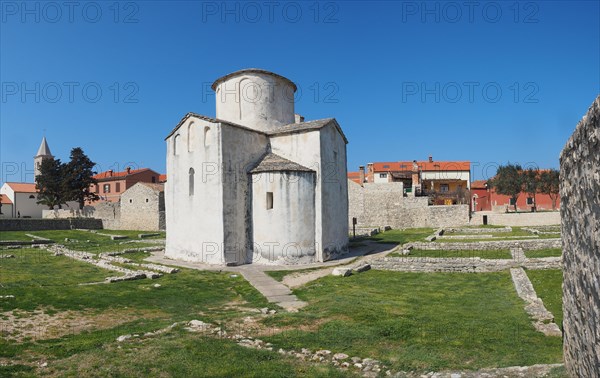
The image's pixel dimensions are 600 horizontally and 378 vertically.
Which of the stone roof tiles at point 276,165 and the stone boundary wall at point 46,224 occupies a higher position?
the stone roof tiles at point 276,165

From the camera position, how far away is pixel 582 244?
165 inches

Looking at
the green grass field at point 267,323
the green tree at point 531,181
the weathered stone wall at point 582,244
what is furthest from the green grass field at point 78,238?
the green tree at point 531,181

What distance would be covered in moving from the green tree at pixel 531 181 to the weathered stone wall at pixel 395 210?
20111 mm

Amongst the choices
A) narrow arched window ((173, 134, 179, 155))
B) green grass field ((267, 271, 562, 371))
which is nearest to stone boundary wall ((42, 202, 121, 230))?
narrow arched window ((173, 134, 179, 155))

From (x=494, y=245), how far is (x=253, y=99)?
13.3 meters

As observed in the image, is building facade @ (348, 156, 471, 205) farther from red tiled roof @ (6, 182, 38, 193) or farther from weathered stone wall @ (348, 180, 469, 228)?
red tiled roof @ (6, 182, 38, 193)

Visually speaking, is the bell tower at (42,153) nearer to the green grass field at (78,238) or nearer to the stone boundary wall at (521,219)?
the green grass field at (78,238)

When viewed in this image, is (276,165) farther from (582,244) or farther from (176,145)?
(582,244)

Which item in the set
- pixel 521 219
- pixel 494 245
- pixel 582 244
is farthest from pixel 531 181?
pixel 582 244

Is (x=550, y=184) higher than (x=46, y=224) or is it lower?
higher

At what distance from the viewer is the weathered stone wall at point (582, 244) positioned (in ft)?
11.9

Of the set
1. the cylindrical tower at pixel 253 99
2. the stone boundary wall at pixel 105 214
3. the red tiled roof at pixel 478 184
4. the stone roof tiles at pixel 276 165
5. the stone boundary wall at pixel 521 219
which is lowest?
the stone boundary wall at pixel 521 219

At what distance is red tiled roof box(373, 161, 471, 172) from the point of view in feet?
193

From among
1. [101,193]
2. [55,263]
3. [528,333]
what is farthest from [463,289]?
[101,193]
